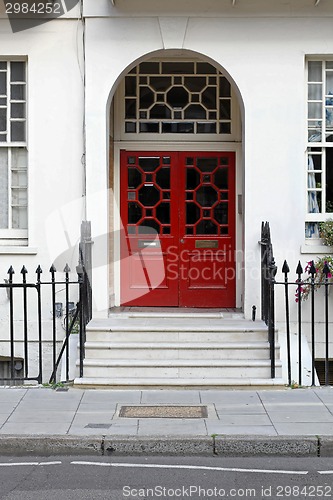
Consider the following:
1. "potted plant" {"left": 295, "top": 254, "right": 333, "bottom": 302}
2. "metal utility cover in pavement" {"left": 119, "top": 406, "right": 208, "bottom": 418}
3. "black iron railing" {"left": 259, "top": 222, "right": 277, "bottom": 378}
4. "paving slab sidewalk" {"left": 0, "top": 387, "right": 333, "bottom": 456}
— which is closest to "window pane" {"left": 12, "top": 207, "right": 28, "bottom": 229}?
"paving slab sidewalk" {"left": 0, "top": 387, "right": 333, "bottom": 456}

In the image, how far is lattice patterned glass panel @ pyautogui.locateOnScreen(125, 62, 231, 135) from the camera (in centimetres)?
1170

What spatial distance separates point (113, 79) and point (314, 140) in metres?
3.01

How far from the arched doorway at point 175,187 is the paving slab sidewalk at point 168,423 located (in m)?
2.90

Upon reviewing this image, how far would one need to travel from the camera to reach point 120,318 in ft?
34.7

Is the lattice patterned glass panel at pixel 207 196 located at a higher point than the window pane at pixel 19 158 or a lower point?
lower

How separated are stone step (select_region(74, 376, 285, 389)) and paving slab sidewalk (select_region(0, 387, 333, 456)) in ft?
0.29

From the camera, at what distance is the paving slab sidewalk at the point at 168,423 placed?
7.16 m

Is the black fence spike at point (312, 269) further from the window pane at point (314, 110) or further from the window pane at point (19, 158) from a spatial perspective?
the window pane at point (19, 158)

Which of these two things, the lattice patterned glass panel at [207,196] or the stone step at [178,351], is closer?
the stone step at [178,351]

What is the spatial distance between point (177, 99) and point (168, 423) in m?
5.76

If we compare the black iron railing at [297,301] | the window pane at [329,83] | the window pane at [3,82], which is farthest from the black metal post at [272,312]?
the window pane at [3,82]

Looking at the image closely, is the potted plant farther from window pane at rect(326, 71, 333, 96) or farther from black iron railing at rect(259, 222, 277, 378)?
window pane at rect(326, 71, 333, 96)

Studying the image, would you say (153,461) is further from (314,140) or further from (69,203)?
(314,140)

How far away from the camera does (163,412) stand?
8.20 m
